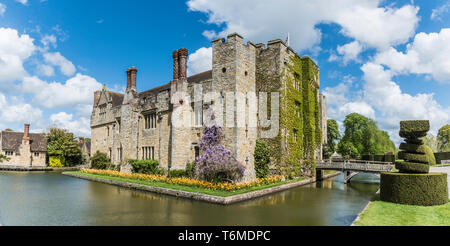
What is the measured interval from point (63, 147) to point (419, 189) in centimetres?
4562

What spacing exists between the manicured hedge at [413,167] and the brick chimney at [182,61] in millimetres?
16272

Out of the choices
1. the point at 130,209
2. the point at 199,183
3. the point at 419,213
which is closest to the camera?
the point at 419,213

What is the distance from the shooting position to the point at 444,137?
51.0 metres

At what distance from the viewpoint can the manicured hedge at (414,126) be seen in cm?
1198

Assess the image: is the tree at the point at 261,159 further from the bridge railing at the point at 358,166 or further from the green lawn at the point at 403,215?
the green lawn at the point at 403,215

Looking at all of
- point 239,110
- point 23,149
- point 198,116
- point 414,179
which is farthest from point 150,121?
point 23,149

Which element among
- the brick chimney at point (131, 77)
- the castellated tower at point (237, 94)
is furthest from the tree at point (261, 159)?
the brick chimney at point (131, 77)

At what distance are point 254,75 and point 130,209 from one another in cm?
1424

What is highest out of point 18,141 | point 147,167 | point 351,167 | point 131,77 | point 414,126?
point 131,77

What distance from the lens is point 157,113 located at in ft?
79.5

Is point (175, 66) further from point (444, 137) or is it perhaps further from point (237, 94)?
point (444, 137)

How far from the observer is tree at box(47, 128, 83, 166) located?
41.1 meters
